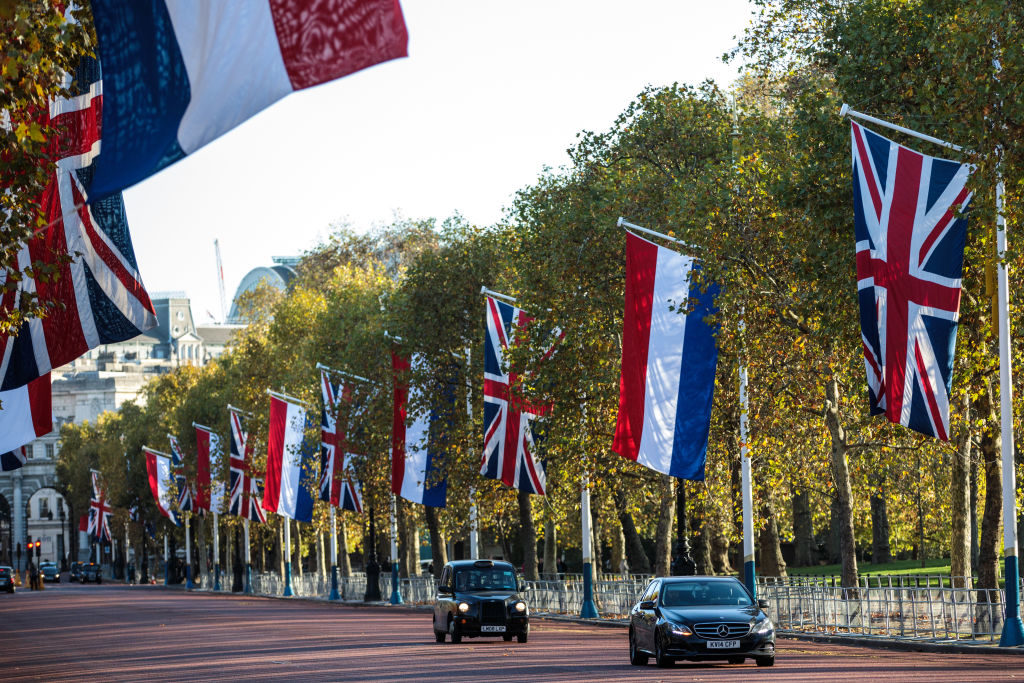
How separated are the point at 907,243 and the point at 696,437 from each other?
24.4 feet

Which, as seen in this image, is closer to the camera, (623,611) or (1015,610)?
(1015,610)

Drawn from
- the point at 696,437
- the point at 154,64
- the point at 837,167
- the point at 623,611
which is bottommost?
the point at 623,611

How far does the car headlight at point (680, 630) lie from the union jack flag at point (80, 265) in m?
9.89

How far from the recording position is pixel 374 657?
1069 inches

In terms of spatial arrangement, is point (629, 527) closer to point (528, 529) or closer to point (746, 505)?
point (528, 529)

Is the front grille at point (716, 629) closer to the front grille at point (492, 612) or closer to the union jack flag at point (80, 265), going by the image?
the front grille at point (492, 612)

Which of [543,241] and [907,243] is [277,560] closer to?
[543,241]

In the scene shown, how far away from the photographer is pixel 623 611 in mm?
44031

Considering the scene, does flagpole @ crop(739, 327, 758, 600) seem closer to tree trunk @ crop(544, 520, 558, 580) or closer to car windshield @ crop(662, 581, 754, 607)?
car windshield @ crop(662, 581, 754, 607)

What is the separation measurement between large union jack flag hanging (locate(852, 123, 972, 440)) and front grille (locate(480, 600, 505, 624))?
11083mm

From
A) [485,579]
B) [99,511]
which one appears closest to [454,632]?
[485,579]

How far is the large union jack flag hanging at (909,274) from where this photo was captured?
2217cm

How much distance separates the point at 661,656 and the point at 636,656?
1.07 metres

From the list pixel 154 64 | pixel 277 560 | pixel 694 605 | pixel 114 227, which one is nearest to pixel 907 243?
pixel 694 605
